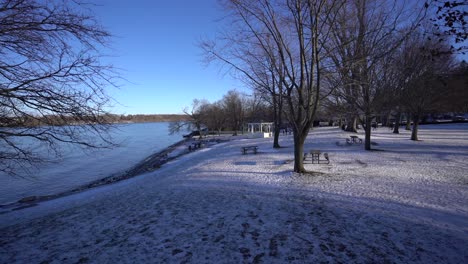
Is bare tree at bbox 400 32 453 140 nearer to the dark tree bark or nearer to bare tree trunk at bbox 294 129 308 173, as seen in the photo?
the dark tree bark

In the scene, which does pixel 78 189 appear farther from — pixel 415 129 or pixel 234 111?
pixel 234 111

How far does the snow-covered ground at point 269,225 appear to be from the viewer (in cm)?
439

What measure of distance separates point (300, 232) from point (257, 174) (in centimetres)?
618

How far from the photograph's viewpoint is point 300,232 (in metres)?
5.11

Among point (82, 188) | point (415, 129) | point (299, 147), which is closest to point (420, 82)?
point (415, 129)

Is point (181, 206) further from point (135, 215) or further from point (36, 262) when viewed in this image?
point (36, 262)

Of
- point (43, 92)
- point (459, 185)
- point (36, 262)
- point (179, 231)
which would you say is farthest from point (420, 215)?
point (43, 92)

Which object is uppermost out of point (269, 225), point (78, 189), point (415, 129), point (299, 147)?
point (415, 129)

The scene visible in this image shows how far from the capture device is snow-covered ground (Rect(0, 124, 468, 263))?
4387mm

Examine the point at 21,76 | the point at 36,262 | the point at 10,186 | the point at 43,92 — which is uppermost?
the point at 21,76

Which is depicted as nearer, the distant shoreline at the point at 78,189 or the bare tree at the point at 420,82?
the distant shoreline at the point at 78,189

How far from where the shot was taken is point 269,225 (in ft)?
18.0

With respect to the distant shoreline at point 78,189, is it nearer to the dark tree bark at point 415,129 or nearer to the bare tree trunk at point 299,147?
the bare tree trunk at point 299,147

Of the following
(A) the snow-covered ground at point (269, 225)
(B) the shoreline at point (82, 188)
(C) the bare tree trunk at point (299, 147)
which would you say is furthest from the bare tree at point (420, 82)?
(B) the shoreline at point (82, 188)
